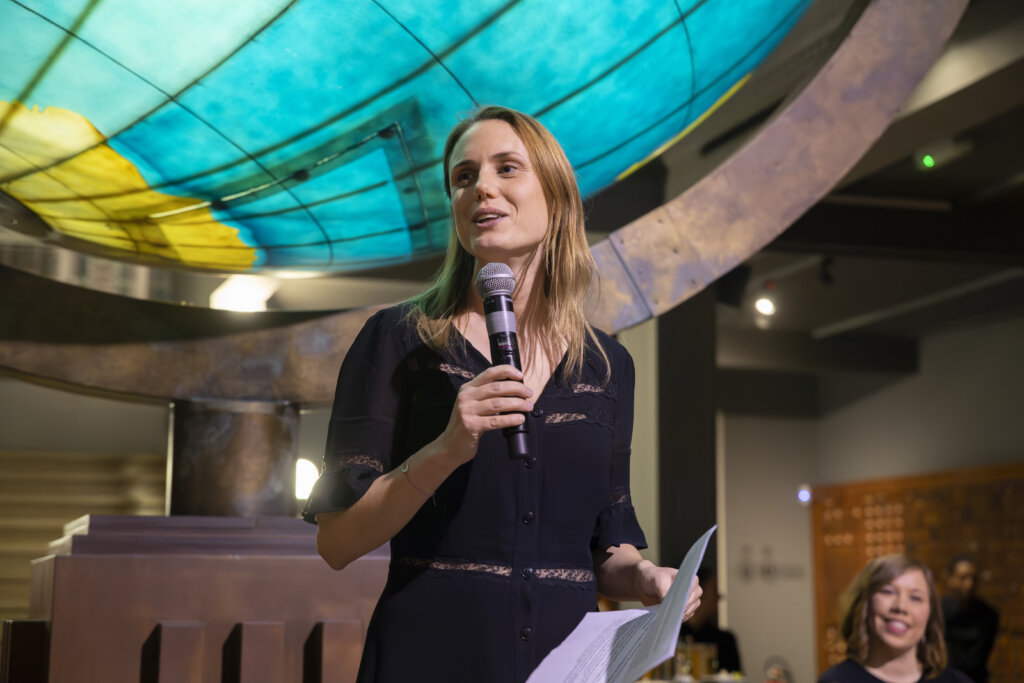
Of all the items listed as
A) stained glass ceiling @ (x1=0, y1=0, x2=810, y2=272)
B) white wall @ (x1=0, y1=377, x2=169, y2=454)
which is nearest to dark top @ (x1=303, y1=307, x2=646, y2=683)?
stained glass ceiling @ (x1=0, y1=0, x2=810, y2=272)

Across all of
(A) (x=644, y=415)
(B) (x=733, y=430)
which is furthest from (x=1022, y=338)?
(A) (x=644, y=415)

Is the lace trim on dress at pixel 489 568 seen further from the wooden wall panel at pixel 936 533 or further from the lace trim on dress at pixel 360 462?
the wooden wall panel at pixel 936 533

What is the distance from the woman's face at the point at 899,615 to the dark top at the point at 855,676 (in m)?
0.09

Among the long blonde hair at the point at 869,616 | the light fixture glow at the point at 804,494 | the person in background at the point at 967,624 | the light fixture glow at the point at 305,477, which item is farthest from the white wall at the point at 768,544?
the long blonde hair at the point at 869,616

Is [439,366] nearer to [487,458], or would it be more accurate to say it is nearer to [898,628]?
[487,458]

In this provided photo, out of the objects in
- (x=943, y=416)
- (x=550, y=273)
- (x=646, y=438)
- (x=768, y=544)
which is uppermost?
(x=943, y=416)

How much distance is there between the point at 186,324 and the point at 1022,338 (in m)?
9.81

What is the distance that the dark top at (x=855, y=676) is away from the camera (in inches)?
109

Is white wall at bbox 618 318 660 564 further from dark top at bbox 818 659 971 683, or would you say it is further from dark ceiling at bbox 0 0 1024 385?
dark top at bbox 818 659 971 683

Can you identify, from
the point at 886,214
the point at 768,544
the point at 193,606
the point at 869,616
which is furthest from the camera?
the point at 768,544

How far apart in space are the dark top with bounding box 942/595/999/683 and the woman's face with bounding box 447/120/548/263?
5949 millimetres

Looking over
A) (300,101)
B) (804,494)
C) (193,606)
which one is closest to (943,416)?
(804,494)

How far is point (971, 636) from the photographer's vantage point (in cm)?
641

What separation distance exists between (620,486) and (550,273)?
0.74 feet
